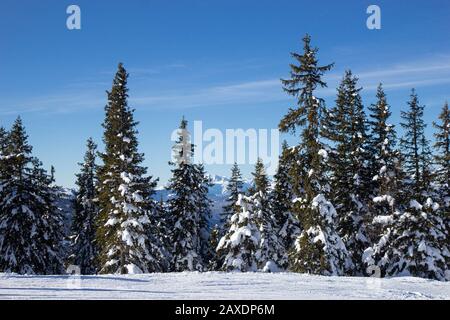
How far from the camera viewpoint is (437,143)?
A: 3719cm

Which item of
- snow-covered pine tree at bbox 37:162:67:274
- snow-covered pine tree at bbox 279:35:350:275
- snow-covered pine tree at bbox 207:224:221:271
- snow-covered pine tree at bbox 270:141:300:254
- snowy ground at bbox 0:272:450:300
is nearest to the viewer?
snowy ground at bbox 0:272:450:300

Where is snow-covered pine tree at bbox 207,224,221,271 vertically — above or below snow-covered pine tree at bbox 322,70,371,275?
below

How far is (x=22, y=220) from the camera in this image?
32.6 meters

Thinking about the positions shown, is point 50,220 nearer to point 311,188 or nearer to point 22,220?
point 22,220

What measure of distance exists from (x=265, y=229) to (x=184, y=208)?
6996mm

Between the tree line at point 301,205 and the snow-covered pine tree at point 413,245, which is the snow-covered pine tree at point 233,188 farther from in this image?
the snow-covered pine tree at point 413,245

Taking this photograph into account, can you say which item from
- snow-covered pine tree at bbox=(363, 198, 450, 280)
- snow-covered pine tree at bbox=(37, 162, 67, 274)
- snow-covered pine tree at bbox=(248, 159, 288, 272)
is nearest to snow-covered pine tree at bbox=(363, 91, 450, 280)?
snow-covered pine tree at bbox=(363, 198, 450, 280)

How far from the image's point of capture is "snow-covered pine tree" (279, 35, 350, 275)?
2609 cm

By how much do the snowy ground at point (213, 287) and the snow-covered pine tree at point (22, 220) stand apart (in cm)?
1918

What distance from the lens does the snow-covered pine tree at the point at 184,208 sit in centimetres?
3644

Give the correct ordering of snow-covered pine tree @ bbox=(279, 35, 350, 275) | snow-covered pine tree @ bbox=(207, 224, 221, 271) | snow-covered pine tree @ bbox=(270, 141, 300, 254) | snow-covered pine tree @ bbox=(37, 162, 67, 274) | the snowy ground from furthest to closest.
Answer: snow-covered pine tree @ bbox=(207, 224, 221, 271) → snow-covered pine tree @ bbox=(270, 141, 300, 254) → snow-covered pine tree @ bbox=(37, 162, 67, 274) → snow-covered pine tree @ bbox=(279, 35, 350, 275) → the snowy ground

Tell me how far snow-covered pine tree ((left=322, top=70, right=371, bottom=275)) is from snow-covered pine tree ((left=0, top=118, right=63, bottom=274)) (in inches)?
868

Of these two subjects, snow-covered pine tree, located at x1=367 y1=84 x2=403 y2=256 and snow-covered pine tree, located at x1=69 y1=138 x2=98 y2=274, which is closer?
snow-covered pine tree, located at x1=367 y1=84 x2=403 y2=256

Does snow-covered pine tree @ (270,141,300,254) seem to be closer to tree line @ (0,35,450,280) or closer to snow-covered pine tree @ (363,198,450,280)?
tree line @ (0,35,450,280)
